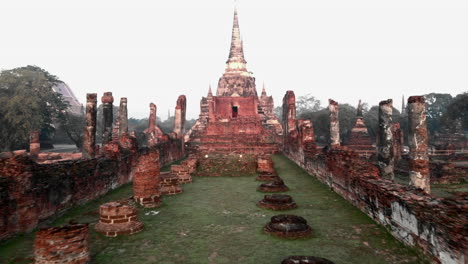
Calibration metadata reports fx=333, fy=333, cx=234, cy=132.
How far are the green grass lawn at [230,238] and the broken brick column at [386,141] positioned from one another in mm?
2770

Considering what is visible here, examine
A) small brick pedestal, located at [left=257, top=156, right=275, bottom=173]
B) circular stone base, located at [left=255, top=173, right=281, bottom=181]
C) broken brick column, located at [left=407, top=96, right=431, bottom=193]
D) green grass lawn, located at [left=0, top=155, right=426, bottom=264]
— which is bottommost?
green grass lawn, located at [left=0, top=155, right=426, bottom=264]

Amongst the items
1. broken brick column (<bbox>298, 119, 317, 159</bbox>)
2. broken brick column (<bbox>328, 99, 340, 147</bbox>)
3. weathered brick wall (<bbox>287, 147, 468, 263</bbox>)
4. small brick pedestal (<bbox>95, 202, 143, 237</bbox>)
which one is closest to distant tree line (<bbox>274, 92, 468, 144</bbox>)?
broken brick column (<bbox>328, 99, 340, 147</bbox>)

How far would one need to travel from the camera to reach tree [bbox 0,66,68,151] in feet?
85.6

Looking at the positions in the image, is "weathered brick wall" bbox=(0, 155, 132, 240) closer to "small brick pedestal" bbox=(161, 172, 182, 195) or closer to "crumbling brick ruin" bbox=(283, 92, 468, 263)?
"small brick pedestal" bbox=(161, 172, 182, 195)

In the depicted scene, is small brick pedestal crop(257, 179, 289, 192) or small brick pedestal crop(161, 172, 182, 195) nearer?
small brick pedestal crop(161, 172, 182, 195)

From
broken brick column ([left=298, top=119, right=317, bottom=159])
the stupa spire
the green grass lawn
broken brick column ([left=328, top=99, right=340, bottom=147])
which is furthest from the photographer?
the stupa spire

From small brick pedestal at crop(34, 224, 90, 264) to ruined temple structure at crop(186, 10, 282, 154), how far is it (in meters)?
16.3

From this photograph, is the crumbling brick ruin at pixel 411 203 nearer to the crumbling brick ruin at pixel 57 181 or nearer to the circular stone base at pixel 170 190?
the circular stone base at pixel 170 190

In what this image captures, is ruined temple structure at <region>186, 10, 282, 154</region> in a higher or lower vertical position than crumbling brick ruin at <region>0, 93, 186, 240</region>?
higher

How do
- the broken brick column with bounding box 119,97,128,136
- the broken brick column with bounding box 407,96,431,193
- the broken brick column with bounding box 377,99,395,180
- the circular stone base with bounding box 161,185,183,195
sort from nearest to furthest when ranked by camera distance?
the broken brick column with bounding box 407,96,431,193 < the circular stone base with bounding box 161,185,183,195 < the broken brick column with bounding box 377,99,395,180 < the broken brick column with bounding box 119,97,128,136

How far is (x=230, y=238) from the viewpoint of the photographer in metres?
5.25

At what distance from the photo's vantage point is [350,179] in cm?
753

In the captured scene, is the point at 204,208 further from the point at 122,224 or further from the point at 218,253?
the point at 218,253

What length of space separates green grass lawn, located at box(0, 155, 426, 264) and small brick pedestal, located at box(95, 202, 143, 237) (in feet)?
0.51
